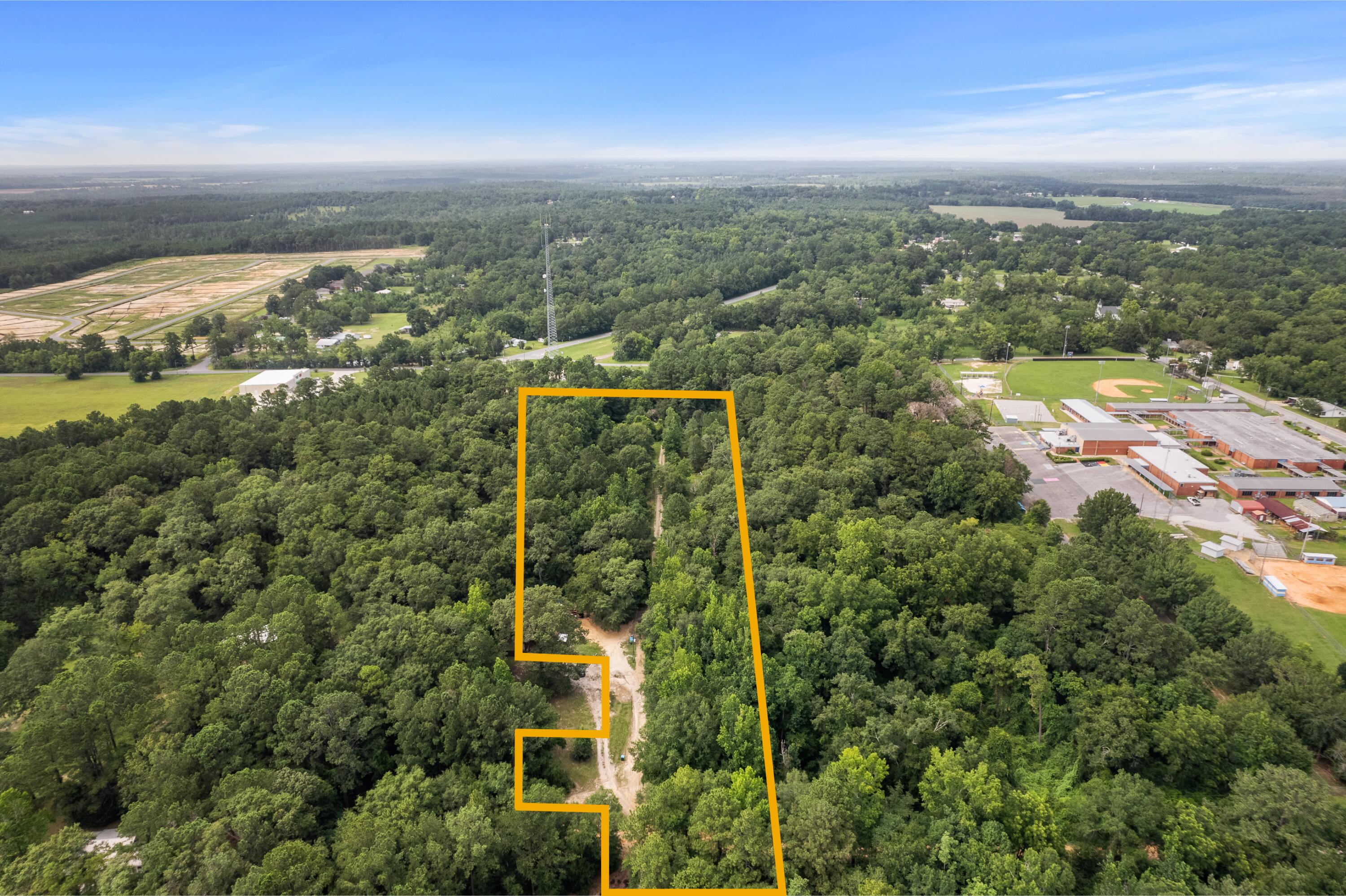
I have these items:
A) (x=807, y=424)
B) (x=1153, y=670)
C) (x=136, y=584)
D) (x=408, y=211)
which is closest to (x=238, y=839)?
(x=136, y=584)

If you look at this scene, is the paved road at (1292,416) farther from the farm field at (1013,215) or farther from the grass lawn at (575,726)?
the farm field at (1013,215)

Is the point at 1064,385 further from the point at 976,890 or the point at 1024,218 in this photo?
the point at 1024,218

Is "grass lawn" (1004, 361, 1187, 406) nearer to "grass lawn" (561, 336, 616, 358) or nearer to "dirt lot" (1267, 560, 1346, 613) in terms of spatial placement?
"dirt lot" (1267, 560, 1346, 613)

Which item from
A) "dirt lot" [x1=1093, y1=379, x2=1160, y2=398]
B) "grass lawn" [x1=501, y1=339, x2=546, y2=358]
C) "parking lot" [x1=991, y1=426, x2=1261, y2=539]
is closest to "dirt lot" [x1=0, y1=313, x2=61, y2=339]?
"grass lawn" [x1=501, y1=339, x2=546, y2=358]

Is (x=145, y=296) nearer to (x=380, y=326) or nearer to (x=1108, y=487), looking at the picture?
(x=380, y=326)

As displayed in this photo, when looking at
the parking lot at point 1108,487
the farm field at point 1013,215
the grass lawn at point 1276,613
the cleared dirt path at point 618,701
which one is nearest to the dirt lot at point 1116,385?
the parking lot at point 1108,487

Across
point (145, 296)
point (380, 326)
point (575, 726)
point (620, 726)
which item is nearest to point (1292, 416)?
point (620, 726)
